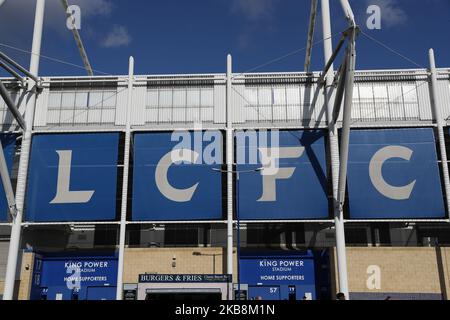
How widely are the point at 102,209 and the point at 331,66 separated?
21482mm

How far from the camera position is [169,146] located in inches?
1532

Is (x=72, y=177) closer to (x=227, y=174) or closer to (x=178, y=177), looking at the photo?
(x=178, y=177)

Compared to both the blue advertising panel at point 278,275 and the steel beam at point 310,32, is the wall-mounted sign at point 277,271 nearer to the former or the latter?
the blue advertising panel at point 278,275

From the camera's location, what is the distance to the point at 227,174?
38.4m

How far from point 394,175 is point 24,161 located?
29004 millimetres

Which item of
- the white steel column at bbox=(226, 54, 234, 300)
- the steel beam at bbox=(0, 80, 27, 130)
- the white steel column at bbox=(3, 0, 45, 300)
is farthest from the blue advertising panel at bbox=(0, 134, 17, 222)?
the white steel column at bbox=(226, 54, 234, 300)

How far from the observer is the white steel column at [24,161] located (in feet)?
119

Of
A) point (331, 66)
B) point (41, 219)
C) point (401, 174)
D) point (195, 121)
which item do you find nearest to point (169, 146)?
point (195, 121)

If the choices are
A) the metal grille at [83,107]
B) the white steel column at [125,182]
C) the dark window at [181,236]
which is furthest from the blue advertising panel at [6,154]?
the dark window at [181,236]

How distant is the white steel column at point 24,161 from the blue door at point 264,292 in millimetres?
17565

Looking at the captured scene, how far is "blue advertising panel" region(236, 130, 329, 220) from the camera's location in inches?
1478

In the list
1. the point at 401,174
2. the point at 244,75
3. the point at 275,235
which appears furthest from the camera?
the point at 275,235
